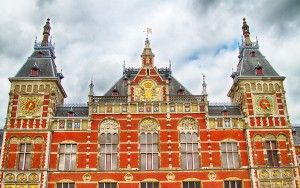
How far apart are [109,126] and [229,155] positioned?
12.6m

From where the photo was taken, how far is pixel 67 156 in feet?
130

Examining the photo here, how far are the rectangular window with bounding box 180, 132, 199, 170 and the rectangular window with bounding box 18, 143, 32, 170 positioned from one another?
1528 cm

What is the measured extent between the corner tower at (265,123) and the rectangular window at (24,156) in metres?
22.0

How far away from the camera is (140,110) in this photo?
4147cm

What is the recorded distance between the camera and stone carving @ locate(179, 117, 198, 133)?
4081 centimetres

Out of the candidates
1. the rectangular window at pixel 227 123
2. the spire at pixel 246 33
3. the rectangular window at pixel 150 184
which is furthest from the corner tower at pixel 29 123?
the spire at pixel 246 33

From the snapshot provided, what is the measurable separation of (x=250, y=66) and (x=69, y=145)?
Answer: 2170cm

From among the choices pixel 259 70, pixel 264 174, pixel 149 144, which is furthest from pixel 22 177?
pixel 259 70

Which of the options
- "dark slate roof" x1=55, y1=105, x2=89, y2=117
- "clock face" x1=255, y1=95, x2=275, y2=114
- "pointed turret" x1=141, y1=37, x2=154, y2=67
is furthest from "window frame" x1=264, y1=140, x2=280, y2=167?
"dark slate roof" x1=55, y1=105, x2=89, y2=117

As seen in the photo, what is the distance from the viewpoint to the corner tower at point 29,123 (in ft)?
125

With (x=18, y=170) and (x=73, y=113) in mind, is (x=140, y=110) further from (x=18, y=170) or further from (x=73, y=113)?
(x=18, y=170)

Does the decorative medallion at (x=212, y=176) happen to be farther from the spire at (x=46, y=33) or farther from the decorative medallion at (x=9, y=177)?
the spire at (x=46, y=33)

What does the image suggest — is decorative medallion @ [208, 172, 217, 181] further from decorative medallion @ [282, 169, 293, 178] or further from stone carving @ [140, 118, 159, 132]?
stone carving @ [140, 118, 159, 132]

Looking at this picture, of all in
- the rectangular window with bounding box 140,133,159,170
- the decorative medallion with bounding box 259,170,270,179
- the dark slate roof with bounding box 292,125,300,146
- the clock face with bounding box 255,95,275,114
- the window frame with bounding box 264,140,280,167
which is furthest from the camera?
the dark slate roof with bounding box 292,125,300,146
